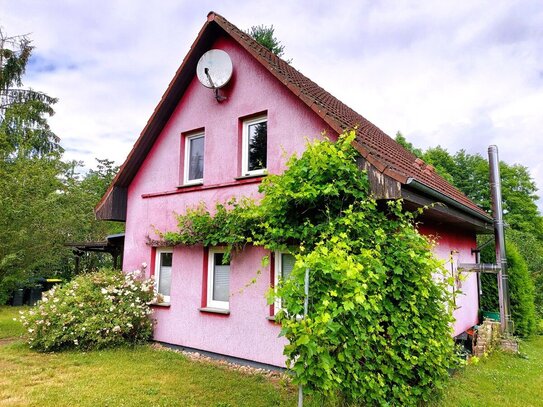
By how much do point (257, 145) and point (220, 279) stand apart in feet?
9.88

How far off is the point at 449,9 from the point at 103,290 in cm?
1051

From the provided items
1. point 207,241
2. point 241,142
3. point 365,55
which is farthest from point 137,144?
point 365,55

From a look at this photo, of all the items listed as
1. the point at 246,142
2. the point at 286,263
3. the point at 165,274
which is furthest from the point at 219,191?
the point at 165,274

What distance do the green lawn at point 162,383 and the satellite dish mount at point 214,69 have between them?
5794 mm

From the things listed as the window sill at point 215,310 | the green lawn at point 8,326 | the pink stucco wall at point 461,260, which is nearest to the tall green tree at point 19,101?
the green lawn at point 8,326

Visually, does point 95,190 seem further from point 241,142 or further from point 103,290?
point 241,142

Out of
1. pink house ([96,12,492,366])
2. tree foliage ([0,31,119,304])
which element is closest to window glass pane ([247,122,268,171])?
pink house ([96,12,492,366])

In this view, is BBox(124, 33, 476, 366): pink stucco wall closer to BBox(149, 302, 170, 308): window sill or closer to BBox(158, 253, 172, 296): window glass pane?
BBox(149, 302, 170, 308): window sill

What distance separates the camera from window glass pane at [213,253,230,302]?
24.5ft

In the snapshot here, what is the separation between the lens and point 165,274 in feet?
28.4

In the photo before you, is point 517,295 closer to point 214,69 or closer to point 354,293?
point 354,293

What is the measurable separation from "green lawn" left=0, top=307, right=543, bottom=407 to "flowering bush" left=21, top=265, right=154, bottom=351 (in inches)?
12.8

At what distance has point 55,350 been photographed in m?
7.66

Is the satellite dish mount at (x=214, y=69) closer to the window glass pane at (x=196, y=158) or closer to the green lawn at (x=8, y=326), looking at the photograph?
the window glass pane at (x=196, y=158)
